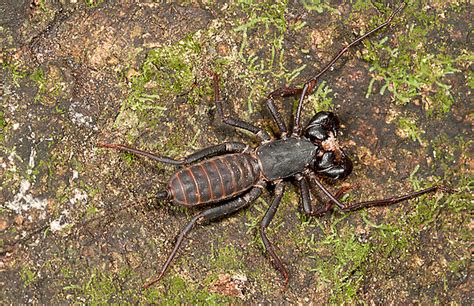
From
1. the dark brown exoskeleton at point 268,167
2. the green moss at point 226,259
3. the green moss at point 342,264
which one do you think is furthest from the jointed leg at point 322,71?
the green moss at point 226,259

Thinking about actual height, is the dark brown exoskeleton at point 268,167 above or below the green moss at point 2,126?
below

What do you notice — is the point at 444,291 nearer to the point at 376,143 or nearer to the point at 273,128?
the point at 376,143

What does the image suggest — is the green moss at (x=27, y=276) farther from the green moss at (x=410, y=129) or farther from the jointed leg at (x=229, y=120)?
the green moss at (x=410, y=129)

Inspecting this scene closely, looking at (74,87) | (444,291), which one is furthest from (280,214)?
(74,87)

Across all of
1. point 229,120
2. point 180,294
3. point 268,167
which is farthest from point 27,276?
point 268,167

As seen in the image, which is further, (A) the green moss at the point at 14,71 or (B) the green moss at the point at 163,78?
(B) the green moss at the point at 163,78

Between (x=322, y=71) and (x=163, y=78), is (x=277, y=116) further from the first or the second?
(x=163, y=78)

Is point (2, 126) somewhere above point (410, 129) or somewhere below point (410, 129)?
above
